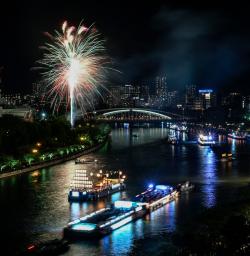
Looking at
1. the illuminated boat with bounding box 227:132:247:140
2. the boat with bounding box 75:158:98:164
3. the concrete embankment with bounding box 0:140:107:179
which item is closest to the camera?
the concrete embankment with bounding box 0:140:107:179

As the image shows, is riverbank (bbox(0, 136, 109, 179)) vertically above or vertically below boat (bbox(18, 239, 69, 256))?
above

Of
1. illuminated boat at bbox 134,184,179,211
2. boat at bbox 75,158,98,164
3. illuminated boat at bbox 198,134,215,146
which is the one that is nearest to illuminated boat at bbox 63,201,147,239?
illuminated boat at bbox 134,184,179,211

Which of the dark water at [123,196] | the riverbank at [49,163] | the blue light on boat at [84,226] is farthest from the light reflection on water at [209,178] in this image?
the riverbank at [49,163]

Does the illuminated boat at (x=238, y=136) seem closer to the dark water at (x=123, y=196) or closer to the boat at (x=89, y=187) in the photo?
the dark water at (x=123, y=196)

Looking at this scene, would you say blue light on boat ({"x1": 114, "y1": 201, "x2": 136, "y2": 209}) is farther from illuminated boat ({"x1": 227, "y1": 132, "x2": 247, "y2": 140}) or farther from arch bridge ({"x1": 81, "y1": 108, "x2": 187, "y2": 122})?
arch bridge ({"x1": 81, "y1": 108, "x2": 187, "y2": 122})

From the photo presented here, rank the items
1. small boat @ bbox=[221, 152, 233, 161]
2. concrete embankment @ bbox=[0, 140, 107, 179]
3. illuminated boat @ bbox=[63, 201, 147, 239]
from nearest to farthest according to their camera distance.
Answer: illuminated boat @ bbox=[63, 201, 147, 239] → concrete embankment @ bbox=[0, 140, 107, 179] → small boat @ bbox=[221, 152, 233, 161]

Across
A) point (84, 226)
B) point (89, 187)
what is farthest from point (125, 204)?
point (89, 187)

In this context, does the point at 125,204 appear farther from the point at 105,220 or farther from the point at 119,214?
the point at 105,220

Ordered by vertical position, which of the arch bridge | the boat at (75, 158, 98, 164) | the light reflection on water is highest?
the arch bridge
